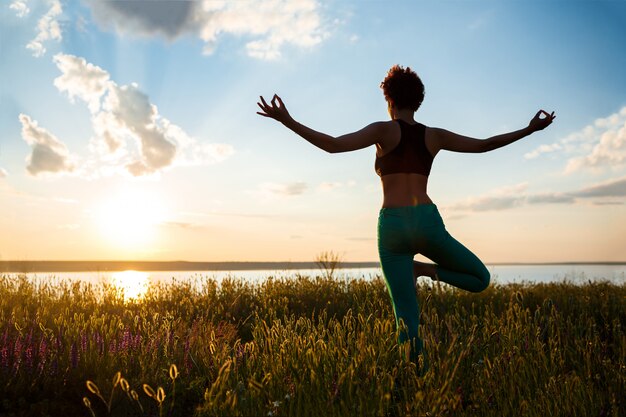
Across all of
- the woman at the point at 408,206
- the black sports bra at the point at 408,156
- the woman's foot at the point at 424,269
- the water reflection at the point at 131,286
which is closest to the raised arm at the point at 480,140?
the woman at the point at 408,206

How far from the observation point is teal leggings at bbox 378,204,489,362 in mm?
4246

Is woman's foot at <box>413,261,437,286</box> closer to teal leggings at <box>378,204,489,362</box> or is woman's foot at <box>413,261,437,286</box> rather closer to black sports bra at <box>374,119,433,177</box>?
teal leggings at <box>378,204,489,362</box>

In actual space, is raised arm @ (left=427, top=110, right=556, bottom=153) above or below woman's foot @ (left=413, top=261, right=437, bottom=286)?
above

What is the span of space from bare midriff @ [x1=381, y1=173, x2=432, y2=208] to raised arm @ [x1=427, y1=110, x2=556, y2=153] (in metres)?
0.45

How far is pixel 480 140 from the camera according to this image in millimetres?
4859

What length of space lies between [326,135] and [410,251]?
4.05ft

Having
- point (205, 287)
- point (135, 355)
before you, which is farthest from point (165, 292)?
point (135, 355)

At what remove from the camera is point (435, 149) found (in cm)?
459

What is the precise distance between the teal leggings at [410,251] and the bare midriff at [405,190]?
2.0 inches

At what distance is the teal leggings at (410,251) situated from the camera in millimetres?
4246

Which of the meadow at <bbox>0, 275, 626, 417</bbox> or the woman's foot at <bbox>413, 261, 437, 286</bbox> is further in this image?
the woman's foot at <bbox>413, 261, 437, 286</bbox>

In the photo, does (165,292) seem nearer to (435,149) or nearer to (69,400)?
(69,400)

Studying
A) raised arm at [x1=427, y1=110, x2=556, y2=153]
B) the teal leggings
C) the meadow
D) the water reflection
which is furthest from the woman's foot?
the water reflection

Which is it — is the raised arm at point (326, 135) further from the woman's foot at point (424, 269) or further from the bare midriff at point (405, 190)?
the woman's foot at point (424, 269)
